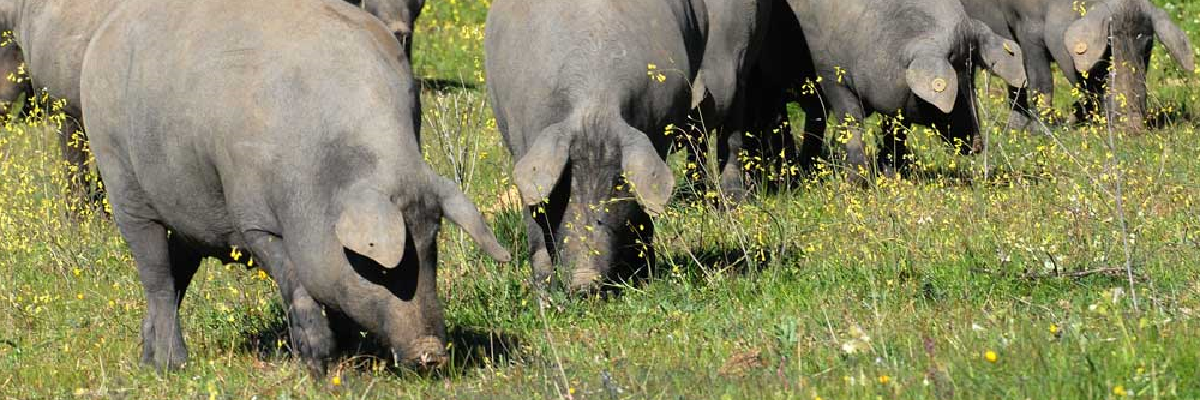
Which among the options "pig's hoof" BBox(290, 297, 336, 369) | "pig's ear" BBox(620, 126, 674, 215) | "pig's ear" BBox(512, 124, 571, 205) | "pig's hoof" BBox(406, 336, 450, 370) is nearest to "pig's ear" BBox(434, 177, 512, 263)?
"pig's hoof" BBox(406, 336, 450, 370)

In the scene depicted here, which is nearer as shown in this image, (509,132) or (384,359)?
(384,359)

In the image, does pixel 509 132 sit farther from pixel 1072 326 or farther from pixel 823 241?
pixel 1072 326

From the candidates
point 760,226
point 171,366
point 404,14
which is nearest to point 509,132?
point 760,226

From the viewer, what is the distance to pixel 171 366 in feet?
25.6

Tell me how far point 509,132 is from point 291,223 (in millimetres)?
2781

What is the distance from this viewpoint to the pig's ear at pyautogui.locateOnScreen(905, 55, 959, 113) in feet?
34.7

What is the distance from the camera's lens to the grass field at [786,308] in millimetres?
6016

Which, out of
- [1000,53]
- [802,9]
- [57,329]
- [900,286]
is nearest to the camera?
[900,286]

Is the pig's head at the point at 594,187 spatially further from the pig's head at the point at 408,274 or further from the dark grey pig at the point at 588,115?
the pig's head at the point at 408,274

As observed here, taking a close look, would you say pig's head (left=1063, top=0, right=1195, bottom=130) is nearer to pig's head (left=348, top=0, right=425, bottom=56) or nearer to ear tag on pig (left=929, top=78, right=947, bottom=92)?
ear tag on pig (left=929, top=78, right=947, bottom=92)

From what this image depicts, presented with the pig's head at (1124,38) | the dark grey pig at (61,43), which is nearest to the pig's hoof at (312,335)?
the dark grey pig at (61,43)

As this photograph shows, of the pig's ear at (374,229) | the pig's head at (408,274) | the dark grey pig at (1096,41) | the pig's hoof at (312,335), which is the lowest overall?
the dark grey pig at (1096,41)

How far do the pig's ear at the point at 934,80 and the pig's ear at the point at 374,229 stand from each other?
514 centimetres

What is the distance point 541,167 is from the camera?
8.04 m
